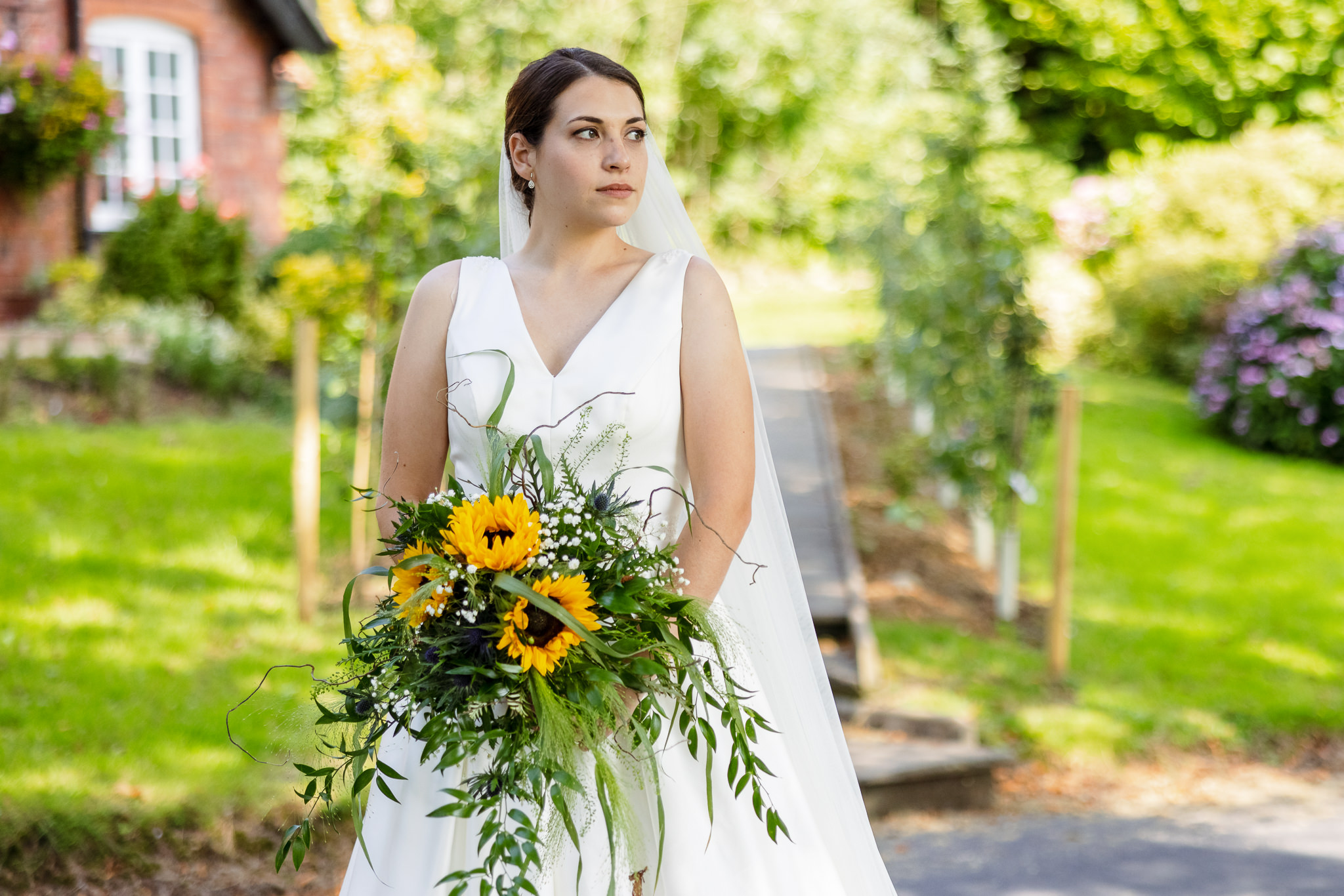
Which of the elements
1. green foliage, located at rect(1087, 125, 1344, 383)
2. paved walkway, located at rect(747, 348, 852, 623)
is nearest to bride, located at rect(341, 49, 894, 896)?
paved walkway, located at rect(747, 348, 852, 623)

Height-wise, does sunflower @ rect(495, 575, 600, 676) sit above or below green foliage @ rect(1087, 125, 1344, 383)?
below

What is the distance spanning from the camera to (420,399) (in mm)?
2438

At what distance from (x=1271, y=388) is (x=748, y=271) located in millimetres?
9743

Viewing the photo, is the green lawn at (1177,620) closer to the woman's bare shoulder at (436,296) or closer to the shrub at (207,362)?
the woman's bare shoulder at (436,296)

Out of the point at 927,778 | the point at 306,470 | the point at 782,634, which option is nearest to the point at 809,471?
the point at 927,778

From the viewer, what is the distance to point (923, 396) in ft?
23.7

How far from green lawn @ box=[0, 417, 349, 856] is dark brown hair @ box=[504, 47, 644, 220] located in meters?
1.22

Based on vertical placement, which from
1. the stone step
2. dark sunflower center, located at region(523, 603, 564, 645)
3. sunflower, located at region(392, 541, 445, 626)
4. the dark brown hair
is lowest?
the stone step

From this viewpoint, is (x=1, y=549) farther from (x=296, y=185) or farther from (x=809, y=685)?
(x=296, y=185)

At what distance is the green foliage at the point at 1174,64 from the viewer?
20.2m

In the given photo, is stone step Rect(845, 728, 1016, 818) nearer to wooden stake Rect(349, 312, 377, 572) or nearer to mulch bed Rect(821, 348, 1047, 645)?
mulch bed Rect(821, 348, 1047, 645)

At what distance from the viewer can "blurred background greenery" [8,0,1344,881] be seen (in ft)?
16.1

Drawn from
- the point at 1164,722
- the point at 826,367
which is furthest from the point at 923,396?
the point at 826,367

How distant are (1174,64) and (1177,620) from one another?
1737 centimetres
